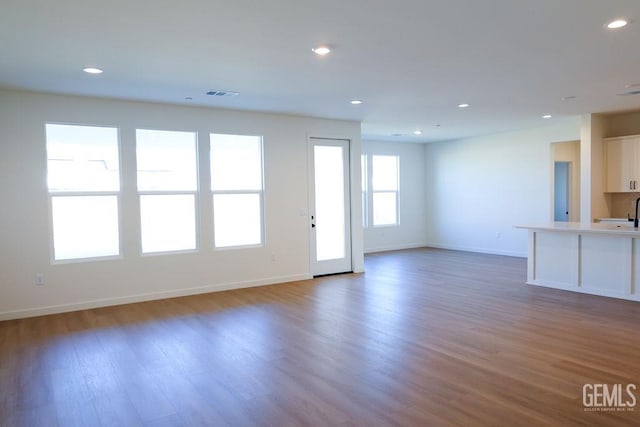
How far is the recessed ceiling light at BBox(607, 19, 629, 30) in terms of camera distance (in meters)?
3.14

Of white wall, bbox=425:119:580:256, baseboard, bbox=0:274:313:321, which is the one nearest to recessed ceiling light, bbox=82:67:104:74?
baseboard, bbox=0:274:313:321

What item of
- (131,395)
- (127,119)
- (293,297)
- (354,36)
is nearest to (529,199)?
(293,297)

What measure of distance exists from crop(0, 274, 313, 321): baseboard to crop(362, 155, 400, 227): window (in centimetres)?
344

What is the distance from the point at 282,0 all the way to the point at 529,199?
24.4ft

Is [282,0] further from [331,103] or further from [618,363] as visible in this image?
[618,363]

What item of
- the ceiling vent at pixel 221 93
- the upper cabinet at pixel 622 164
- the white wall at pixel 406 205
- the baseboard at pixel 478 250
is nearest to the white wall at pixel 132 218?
the ceiling vent at pixel 221 93

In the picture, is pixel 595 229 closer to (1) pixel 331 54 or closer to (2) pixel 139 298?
(1) pixel 331 54

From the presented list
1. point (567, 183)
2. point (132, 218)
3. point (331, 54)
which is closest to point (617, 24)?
point (331, 54)

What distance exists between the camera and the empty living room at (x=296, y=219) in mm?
2896

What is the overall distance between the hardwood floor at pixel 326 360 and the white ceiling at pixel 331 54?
8.37ft

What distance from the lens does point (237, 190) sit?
6383 millimetres

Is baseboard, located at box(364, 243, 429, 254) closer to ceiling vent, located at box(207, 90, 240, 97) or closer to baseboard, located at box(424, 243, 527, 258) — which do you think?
baseboard, located at box(424, 243, 527, 258)

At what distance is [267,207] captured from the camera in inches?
259

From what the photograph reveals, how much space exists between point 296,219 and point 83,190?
2.99 m
